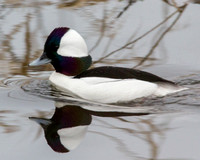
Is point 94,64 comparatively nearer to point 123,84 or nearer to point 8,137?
point 123,84

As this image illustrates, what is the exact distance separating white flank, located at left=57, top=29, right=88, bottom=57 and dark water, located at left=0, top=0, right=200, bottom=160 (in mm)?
449

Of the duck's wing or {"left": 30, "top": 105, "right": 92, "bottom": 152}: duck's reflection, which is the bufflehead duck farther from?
{"left": 30, "top": 105, "right": 92, "bottom": 152}: duck's reflection

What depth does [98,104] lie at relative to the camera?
7566mm

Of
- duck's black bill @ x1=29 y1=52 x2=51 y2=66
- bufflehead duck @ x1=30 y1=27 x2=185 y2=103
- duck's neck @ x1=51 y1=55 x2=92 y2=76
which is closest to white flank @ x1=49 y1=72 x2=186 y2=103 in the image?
bufflehead duck @ x1=30 y1=27 x2=185 y2=103

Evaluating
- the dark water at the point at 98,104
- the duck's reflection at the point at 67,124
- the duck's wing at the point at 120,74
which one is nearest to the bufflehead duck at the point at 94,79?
the duck's wing at the point at 120,74

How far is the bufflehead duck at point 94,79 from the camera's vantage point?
766 cm

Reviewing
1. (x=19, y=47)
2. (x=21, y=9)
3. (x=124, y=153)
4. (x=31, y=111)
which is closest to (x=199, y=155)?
(x=124, y=153)

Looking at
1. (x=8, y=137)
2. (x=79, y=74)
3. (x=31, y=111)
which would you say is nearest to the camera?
(x=8, y=137)

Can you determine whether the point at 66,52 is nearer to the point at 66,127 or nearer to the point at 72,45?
the point at 72,45

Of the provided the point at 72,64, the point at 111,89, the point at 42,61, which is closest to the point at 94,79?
the point at 111,89

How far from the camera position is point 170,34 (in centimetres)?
981

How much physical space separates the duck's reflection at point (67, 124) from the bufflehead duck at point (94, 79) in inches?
12.2

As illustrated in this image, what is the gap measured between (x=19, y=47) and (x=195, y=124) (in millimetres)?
3293

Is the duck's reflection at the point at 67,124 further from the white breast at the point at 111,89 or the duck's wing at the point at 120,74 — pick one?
the duck's wing at the point at 120,74
